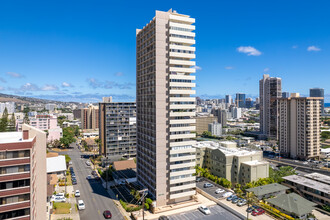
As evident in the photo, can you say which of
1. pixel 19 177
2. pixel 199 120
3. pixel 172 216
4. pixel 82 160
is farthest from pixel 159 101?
pixel 199 120

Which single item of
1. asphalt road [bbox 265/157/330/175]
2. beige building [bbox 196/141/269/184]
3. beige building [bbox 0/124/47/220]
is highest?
beige building [bbox 0/124/47/220]

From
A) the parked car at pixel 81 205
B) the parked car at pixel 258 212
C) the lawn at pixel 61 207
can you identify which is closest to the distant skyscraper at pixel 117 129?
the parked car at pixel 81 205

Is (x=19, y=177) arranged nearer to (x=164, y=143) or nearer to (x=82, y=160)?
(x=164, y=143)

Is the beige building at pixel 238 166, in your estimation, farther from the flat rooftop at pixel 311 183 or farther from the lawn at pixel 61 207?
the lawn at pixel 61 207

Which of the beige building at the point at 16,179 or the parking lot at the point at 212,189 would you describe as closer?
the beige building at the point at 16,179

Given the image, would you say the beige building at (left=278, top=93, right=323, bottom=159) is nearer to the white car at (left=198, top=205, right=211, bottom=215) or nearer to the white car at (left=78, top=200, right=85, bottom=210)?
the white car at (left=198, top=205, right=211, bottom=215)

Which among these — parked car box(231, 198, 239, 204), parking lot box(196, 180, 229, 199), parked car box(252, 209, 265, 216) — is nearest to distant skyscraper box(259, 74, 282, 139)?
parking lot box(196, 180, 229, 199)

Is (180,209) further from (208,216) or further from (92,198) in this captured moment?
(92,198)
